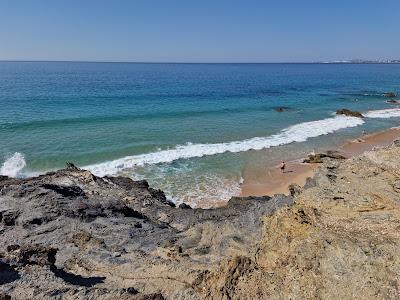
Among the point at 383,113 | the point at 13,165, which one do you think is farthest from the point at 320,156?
the point at 383,113

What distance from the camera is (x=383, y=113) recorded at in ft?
172

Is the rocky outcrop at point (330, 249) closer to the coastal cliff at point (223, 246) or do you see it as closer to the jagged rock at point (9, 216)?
the coastal cliff at point (223, 246)

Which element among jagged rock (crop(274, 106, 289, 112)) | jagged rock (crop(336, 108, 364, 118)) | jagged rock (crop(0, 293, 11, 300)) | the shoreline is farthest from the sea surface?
jagged rock (crop(0, 293, 11, 300))

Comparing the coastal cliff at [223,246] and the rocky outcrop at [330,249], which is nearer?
the rocky outcrop at [330,249]

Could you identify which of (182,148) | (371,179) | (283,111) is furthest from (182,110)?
(371,179)

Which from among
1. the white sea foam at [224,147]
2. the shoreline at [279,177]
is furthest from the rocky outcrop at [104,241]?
the white sea foam at [224,147]

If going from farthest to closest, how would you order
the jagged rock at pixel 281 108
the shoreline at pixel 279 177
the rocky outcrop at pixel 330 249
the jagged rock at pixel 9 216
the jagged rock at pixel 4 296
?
the jagged rock at pixel 281 108
the shoreline at pixel 279 177
the jagged rock at pixel 9 216
the jagged rock at pixel 4 296
the rocky outcrop at pixel 330 249

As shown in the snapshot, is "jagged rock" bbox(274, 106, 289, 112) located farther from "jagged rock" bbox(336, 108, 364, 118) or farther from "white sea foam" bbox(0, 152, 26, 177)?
"white sea foam" bbox(0, 152, 26, 177)

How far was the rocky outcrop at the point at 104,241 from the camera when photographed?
7.68 metres

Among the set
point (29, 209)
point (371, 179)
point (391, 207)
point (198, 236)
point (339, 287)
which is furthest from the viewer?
point (29, 209)

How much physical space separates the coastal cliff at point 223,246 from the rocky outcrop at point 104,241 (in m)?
0.03

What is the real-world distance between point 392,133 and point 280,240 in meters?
36.3

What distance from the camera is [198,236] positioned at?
1027 centimetres

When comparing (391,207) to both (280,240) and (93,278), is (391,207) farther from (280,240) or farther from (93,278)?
(93,278)
